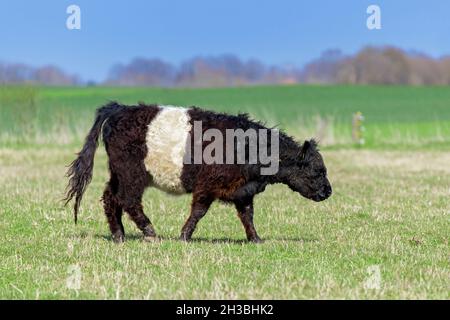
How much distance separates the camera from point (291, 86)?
88500 millimetres

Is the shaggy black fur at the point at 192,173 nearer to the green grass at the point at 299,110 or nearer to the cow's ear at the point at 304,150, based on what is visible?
the cow's ear at the point at 304,150

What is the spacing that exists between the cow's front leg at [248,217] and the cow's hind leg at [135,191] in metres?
1.15

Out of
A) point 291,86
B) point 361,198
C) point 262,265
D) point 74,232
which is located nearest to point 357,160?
point 361,198

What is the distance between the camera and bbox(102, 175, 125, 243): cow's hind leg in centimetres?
1098

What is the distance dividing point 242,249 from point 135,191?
5.36 feet

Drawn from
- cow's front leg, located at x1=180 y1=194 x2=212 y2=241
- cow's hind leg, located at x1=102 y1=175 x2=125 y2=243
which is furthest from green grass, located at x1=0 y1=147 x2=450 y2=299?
cow's hind leg, located at x1=102 y1=175 x2=125 y2=243

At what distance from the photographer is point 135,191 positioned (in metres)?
10.7

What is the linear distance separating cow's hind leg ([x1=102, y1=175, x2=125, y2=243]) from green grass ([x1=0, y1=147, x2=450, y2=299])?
26 centimetres

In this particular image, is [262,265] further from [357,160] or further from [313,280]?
[357,160]

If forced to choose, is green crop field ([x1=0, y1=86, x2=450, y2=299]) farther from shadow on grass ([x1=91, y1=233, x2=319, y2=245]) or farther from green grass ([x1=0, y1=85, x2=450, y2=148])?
green grass ([x1=0, y1=85, x2=450, y2=148])

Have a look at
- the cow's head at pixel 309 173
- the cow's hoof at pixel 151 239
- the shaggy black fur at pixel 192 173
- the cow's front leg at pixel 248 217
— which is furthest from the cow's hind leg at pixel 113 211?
the cow's head at pixel 309 173

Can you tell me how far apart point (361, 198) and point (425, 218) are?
2.93 metres

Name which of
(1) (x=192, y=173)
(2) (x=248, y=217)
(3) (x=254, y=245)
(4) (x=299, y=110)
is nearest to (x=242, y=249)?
(3) (x=254, y=245)

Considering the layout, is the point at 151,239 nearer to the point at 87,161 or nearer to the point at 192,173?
the point at 192,173
